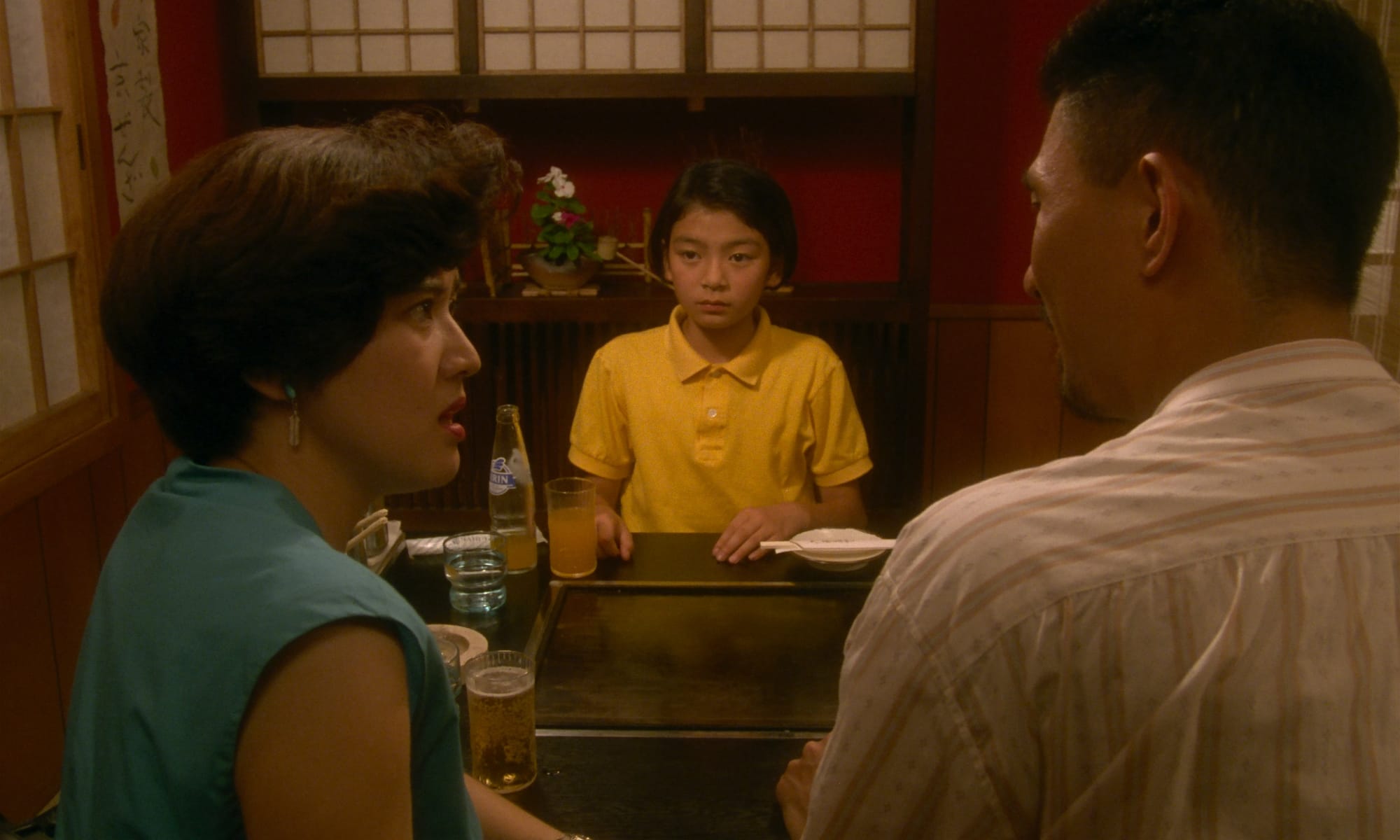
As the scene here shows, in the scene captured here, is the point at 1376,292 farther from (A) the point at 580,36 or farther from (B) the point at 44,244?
(B) the point at 44,244

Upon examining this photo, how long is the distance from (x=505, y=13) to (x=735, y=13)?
0.61m

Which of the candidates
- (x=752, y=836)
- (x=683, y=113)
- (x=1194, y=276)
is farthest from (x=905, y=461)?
(x=1194, y=276)

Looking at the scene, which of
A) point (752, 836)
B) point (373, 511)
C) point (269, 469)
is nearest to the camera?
point (269, 469)

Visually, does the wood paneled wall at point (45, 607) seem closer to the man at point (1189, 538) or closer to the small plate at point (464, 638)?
→ the small plate at point (464, 638)

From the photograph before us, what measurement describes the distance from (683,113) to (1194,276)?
2.66m

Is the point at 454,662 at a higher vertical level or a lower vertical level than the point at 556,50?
lower

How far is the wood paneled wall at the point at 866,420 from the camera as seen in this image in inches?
87.8

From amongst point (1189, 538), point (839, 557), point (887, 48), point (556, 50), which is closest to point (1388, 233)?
point (839, 557)

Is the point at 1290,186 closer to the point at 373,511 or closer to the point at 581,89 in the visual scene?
the point at 373,511

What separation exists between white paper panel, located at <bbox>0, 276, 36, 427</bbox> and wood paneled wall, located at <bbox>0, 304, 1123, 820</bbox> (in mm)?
197

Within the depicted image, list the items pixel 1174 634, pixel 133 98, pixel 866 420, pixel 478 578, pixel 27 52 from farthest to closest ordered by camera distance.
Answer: pixel 866 420
pixel 133 98
pixel 27 52
pixel 478 578
pixel 1174 634

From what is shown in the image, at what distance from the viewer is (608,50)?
2.96 metres

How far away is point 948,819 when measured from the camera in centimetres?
76

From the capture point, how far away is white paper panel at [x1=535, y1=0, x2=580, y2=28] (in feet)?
9.64
